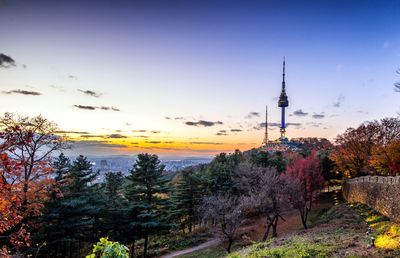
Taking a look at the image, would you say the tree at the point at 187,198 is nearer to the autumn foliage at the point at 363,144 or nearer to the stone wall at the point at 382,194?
the stone wall at the point at 382,194

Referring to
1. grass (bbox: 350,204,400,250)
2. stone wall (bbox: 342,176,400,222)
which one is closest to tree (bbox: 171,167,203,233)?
stone wall (bbox: 342,176,400,222)

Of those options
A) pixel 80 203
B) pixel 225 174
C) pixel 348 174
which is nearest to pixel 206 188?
pixel 225 174

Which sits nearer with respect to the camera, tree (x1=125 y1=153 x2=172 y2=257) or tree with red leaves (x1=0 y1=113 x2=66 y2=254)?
tree with red leaves (x1=0 y1=113 x2=66 y2=254)

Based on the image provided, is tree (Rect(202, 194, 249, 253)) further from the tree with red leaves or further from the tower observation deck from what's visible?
the tower observation deck

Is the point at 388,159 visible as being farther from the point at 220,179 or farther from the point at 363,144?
the point at 220,179

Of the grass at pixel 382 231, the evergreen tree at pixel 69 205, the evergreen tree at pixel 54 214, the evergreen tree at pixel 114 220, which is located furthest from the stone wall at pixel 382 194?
the evergreen tree at pixel 54 214

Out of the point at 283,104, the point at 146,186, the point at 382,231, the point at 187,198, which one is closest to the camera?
the point at 382,231

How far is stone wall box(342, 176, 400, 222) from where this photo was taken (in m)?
18.2

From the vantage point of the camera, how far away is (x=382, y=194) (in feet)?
69.7

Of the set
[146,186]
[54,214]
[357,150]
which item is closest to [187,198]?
[146,186]

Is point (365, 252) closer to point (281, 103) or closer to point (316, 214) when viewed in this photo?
point (316, 214)

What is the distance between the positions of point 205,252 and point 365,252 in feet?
58.7

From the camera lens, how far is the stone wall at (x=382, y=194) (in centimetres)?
1822

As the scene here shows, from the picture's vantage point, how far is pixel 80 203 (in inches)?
1004
